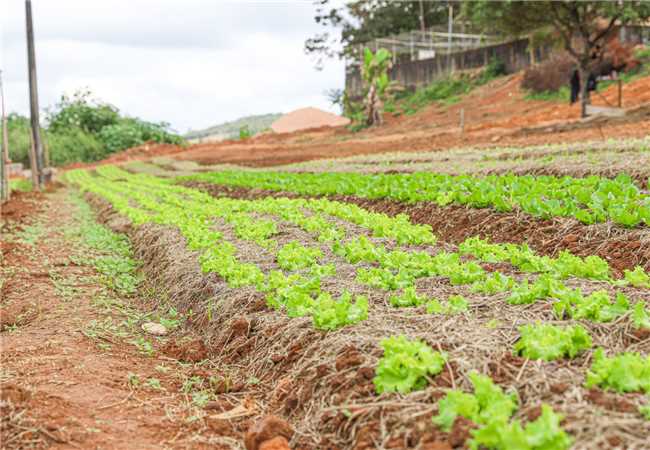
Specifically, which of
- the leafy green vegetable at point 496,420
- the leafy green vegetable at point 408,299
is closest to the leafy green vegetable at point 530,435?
the leafy green vegetable at point 496,420

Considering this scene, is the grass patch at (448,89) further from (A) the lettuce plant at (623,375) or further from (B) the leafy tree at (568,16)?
(A) the lettuce plant at (623,375)

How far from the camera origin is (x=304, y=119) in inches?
2450

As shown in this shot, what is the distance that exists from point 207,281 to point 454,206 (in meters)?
4.16

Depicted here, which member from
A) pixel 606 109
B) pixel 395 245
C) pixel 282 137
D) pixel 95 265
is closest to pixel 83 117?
pixel 282 137

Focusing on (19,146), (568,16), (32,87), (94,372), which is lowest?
(94,372)

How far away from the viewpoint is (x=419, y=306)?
474 centimetres

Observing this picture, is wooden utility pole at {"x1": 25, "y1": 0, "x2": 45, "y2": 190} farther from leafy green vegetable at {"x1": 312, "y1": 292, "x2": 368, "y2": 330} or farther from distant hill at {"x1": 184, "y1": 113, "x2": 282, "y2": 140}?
distant hill at {"x1": 184, "y1": 113, "x2": 282, "y2": 140}

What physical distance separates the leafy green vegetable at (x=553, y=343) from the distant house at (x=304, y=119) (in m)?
57.8

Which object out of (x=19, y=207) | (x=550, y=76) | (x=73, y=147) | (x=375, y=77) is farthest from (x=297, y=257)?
(x=73, y=147)

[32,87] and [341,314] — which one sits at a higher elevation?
[32,87]

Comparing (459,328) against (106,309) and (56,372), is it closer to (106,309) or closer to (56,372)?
(56,372)

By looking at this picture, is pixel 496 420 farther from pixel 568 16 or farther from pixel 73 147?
pixel 73 147

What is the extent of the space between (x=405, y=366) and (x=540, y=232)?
15.3 ft

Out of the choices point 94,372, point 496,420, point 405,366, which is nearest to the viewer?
point 496,420
